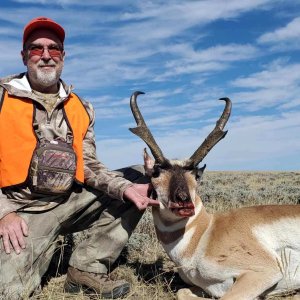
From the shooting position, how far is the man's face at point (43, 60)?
16.1 feet

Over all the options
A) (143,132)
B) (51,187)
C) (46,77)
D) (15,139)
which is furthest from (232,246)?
(46,77)

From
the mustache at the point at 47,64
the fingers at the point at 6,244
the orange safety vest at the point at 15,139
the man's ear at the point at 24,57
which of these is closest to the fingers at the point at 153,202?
the orange safety vest at the point at 15,139

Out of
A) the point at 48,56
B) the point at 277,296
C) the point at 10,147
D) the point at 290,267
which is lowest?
the point at 277,296

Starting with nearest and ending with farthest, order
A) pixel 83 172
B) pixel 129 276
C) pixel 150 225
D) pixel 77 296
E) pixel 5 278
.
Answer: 1. pixel 5 278
2. pixel 77 296
3. pixel 83 172
4. pixel 129 276
5. pixel 150 225

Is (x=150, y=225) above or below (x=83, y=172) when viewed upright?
below

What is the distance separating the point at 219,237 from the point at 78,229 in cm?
162

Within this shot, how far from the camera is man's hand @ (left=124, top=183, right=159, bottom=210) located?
4.54 metres

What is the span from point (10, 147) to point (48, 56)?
3.42 ft

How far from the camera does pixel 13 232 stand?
14.1 feet

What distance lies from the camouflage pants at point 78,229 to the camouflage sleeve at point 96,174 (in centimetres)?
15

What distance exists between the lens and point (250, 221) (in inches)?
176

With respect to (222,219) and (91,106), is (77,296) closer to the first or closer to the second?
(222,219)

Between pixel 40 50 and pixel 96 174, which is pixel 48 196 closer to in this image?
pixel 96 174

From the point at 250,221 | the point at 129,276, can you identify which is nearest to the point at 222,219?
the point at 250,221
